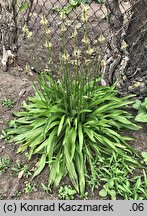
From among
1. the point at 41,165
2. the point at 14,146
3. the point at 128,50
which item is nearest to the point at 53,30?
the point at 128,50

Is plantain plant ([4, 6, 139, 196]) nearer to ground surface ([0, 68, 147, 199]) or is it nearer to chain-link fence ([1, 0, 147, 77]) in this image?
ground surface ([0, 68, 147, 199])

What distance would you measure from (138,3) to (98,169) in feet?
5.19

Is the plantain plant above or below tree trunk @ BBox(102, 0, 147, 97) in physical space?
below

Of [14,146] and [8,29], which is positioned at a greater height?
[8,29]

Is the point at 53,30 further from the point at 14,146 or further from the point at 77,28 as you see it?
the point at 14,146

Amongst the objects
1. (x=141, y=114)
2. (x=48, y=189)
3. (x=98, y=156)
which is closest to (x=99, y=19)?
(x=141, y=114)

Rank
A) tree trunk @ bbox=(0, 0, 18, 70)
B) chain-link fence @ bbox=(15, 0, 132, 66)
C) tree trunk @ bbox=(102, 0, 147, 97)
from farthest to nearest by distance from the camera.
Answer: chain-link fence @ bbox=(15, 0, 132, 66) < tree trunk @ bbox=(0, 0, 18, 70) < tree trunk @ bbox=(102, 0, 147, 97)

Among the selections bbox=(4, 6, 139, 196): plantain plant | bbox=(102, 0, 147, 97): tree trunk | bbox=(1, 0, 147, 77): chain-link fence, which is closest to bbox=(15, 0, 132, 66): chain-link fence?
bbox=(1, 0, 147, 77): chain-link fence

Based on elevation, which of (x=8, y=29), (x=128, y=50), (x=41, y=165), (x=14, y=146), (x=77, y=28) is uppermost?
(x=77, y=28)

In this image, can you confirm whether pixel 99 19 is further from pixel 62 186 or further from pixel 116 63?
pixel 62 186

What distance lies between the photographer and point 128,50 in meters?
3.28

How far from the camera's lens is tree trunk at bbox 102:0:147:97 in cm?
316

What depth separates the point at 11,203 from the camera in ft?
8.62

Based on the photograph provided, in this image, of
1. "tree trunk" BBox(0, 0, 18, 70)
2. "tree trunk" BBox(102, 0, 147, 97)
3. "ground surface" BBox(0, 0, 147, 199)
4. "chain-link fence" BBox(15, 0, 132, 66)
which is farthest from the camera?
"chain-link fence" BBox(15, 0, 132, 66)
